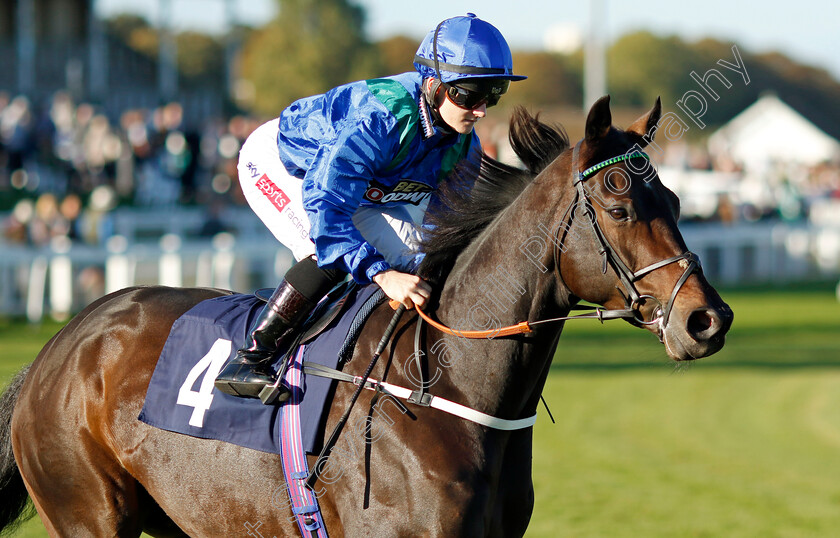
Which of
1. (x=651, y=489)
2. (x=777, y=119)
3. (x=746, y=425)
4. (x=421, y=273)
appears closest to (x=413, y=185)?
(x=421, y=273)

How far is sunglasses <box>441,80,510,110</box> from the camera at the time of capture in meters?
3.00

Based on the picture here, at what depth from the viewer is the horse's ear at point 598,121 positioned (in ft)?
8.66

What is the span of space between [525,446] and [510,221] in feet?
2.19

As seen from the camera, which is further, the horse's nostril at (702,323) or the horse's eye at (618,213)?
the horse's eye at (618,213)

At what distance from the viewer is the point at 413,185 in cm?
327

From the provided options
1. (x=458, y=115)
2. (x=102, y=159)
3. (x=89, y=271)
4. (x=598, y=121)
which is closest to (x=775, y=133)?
(x=102, y=159)

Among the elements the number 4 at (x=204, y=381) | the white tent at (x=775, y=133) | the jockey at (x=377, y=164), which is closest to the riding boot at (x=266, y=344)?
the jockey at (x=377, y=164)

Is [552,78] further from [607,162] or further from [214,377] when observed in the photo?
[607,162]

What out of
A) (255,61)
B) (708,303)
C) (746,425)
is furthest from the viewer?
(255,61)

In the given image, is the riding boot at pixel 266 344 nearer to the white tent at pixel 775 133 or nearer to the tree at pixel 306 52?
the white tent at pixel 775 133

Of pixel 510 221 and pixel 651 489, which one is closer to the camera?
pixel 510 221

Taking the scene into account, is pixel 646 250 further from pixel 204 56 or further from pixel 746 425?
pixel 204 56

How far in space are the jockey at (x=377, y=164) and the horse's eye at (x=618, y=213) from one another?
603mm

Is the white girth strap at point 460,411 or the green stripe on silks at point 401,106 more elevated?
the green stripe on silks at point 401,106
